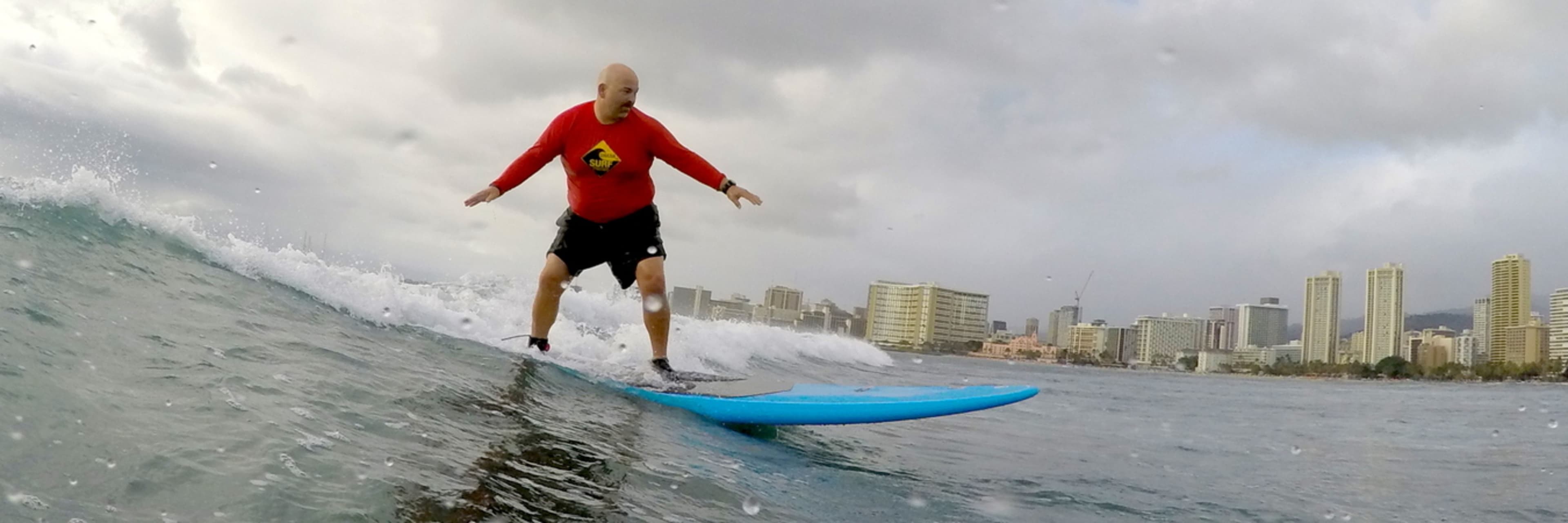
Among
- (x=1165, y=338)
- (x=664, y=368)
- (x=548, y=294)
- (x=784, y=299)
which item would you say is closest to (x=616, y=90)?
(x=548, y=294)

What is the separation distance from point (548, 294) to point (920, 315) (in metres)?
27.5

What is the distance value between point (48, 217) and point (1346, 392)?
101 feet

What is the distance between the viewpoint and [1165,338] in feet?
168

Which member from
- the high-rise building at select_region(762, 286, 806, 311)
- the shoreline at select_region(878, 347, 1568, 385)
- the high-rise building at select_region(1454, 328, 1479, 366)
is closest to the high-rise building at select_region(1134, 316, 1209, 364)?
the shoreline at select_region(878, 347, 1568, 385)

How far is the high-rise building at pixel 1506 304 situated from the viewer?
5872 centimetres

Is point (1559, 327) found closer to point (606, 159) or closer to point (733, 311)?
point (733, 311)

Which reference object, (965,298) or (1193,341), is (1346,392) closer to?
(965,298)

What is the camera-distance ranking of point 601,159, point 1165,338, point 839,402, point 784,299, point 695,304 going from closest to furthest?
1. point 839,402
2. point 601,159
3. point 695,304
4. point 784,299
5. point 1165,338

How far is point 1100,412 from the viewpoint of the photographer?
9211mm

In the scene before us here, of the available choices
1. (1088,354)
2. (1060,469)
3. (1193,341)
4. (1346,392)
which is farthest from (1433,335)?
(1060,469)

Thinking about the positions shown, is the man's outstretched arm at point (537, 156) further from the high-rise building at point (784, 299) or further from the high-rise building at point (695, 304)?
the high-rise building at point (784, 299)

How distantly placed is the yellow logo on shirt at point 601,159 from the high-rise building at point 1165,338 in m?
48.3

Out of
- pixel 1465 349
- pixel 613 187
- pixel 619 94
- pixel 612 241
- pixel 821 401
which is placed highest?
pixel 1465 349

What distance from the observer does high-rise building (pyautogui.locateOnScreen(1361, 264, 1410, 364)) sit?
58094 mm
